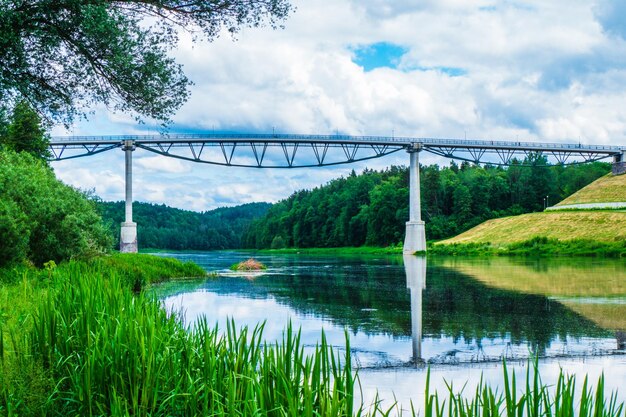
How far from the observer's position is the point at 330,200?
174 metres

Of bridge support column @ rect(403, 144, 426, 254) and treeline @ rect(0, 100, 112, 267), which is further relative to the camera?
bridge support column @ rect(403, 144, 426, 254)

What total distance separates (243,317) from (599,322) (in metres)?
8.70

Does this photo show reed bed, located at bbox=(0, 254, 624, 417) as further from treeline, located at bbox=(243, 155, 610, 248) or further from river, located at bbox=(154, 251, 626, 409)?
treeline, located at bbox=(243, 155, 610, 248)

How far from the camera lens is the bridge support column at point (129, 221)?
69938 mm

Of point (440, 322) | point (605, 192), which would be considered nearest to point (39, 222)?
point (440, 322)

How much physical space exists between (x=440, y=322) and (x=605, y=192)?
315 feet

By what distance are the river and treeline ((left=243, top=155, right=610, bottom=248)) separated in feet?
336

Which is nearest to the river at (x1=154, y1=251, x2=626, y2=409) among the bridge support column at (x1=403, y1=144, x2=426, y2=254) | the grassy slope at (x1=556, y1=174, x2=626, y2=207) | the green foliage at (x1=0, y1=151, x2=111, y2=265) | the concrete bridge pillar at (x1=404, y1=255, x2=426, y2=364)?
the concrete bridge pillar at (x1=404, y1=255, x2=426, y2=364)

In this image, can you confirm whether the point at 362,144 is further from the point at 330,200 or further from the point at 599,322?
the point at 330,200

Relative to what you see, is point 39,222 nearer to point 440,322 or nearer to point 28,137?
point 440,322

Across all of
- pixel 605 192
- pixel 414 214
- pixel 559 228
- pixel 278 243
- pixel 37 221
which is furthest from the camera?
pixel 278 243

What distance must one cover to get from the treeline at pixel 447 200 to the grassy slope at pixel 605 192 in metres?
27.3

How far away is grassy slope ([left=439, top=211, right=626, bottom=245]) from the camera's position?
253 feet

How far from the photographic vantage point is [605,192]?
10381cm
